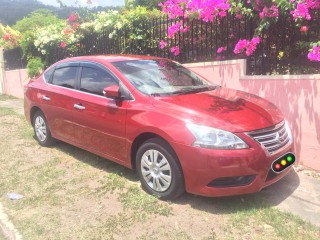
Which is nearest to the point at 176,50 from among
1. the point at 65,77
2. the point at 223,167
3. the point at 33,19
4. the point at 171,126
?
the point at 65,77

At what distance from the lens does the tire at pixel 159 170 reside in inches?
147

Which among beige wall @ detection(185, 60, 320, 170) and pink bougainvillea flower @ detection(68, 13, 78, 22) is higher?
pink bougainvillea flower @ detection(68, 13, 78, 22)

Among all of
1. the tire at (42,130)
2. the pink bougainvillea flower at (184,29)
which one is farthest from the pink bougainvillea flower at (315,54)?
the tire at (42,130)

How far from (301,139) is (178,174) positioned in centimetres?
219

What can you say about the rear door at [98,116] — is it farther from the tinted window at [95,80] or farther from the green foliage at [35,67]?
the green foliage at [35,67]

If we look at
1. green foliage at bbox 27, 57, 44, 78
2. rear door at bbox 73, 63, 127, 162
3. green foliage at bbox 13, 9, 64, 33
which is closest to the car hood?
rear door at bbox 73, 63, 127, 162

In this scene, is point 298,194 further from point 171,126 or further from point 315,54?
point 315,54

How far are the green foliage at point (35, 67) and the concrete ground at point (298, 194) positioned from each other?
940 cm

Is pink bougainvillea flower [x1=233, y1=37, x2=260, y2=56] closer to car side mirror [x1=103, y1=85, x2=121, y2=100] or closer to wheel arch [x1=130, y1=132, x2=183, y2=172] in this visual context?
car side mirror [x1=103, y1=85, x2=121, y2=100]

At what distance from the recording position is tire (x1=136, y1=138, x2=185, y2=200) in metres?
3.75

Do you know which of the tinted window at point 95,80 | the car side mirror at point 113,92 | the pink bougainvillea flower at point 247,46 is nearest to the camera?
the car side mirror at point 113,92

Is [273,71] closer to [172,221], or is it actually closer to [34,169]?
[172,221]

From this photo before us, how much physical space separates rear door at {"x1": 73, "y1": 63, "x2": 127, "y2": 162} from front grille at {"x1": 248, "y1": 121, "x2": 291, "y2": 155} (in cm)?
156

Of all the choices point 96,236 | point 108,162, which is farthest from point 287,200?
point 108,162
